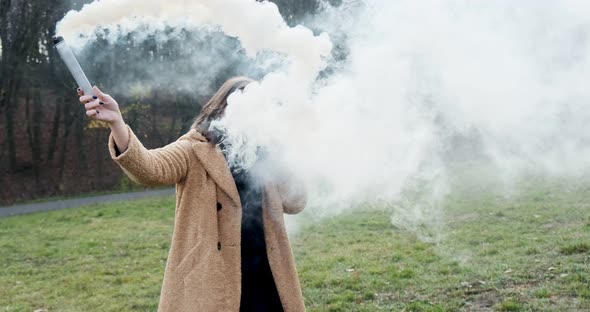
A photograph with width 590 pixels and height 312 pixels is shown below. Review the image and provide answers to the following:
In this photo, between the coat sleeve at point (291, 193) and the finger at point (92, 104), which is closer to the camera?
the finger at point (92, 104)

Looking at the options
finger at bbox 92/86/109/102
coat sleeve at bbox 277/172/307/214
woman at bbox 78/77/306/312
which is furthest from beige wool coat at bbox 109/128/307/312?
finger at bbox 92/86/109/102

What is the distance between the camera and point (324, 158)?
4.46 meters

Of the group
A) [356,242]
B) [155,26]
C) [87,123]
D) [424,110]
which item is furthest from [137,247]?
[87,123]

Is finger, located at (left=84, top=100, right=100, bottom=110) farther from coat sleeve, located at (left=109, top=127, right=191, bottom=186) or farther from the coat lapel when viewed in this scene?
the coat lapel

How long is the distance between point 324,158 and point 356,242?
5501 millimetres

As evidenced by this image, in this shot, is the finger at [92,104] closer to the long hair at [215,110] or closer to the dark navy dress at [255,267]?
the long hair at [215,110]

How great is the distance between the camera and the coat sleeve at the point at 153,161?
3.11 meters

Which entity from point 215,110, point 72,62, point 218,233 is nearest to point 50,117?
point 215,110

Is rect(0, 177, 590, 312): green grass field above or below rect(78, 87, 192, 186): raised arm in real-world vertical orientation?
below

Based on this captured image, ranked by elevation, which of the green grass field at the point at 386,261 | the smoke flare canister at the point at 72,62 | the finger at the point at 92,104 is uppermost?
the smoke flare canister at the point at 72,62

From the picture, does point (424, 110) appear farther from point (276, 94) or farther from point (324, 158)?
point (276, 94)

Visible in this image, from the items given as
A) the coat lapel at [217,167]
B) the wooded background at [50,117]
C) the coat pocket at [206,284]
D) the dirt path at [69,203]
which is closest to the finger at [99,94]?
the coat lapel at [217,167]

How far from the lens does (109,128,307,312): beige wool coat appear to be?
3.40m

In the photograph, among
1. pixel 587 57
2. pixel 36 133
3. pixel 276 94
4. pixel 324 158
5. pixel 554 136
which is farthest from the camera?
pixel 36 133
